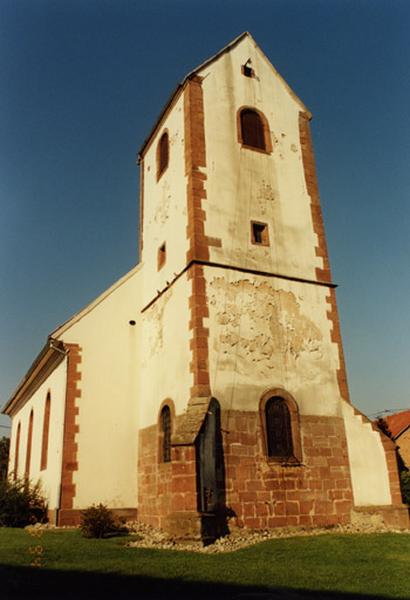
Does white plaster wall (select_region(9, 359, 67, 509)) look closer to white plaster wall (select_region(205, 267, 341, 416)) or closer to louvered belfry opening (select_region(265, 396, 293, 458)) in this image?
white plaster wall (select_region(205, 267, 341, 416))

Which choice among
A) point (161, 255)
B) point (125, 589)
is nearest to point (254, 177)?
point (161, 255)

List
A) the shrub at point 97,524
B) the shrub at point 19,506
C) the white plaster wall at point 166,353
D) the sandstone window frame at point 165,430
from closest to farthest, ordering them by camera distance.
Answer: the shrub at point 97,524 < the white plaster wall at point 166,353 < the sandstone window frame at point 165,430 < the shrub at point 19,506

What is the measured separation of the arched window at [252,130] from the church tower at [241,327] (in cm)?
5

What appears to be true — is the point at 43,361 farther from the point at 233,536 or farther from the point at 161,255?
the point at 233,536

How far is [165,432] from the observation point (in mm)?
15531

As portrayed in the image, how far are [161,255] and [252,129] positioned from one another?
5280 millimetres

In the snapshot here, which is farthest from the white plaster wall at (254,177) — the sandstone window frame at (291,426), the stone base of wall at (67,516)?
→ the stone base of wall at (67,516)

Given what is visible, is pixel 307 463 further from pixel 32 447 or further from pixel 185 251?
Answer: pixel 32 447

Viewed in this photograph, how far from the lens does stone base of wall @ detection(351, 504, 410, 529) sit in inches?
551

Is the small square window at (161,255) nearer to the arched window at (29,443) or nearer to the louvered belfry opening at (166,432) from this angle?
the louvered belfry opening at (166,432)

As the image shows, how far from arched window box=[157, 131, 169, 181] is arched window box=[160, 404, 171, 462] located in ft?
28.8

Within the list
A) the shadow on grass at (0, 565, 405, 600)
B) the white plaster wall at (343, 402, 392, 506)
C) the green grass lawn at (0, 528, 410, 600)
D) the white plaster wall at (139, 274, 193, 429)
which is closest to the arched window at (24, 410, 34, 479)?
the white plaster wall at (139, 274, 193, 429)

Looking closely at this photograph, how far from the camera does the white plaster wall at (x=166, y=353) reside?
14766 millimetres

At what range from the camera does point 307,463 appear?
1440 cm
